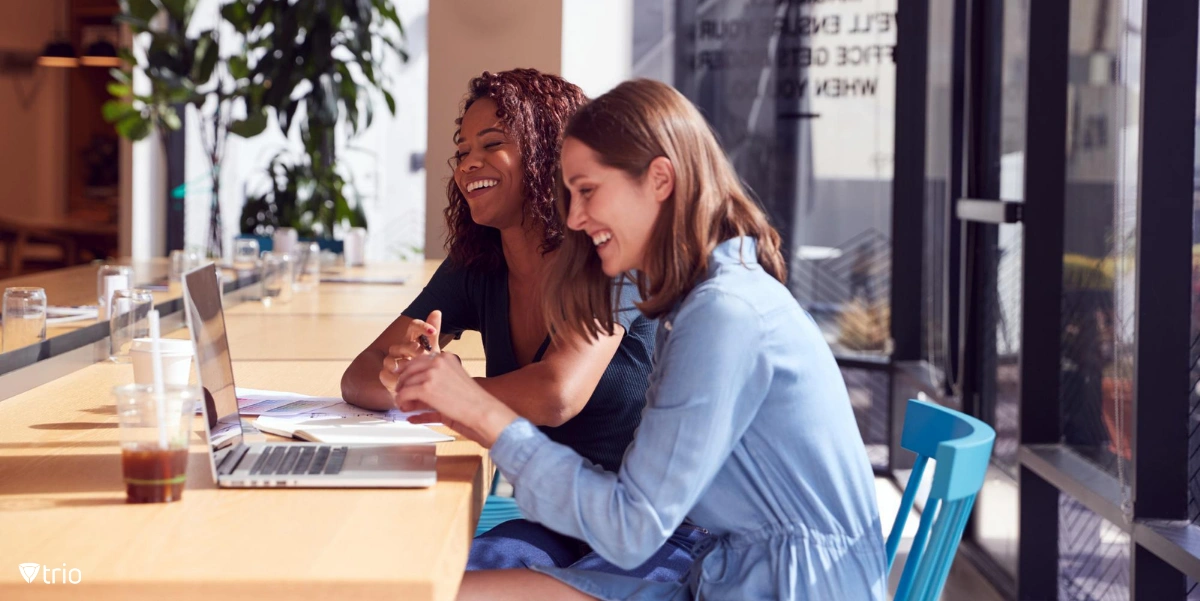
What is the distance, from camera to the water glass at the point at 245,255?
164 inches

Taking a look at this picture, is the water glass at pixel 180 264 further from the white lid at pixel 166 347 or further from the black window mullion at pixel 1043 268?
the black window mullion at pixel 1043 268

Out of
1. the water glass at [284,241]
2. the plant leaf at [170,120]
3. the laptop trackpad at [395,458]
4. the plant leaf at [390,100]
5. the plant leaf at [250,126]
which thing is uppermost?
the plant leaf at [390,100]

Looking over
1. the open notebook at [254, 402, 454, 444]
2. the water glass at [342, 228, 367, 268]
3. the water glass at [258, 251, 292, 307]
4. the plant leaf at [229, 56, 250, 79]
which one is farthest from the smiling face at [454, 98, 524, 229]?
the plant leaf at [229, 56, 250, 79]

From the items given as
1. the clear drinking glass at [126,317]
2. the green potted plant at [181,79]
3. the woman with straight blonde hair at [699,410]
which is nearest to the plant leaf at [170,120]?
the green potted plant at [181,79]

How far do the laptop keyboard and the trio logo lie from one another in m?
0.34

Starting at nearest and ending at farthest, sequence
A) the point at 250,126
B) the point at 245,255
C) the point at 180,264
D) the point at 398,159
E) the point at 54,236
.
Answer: the point at 180,264, the point at 245,255, the point at 250,126, the point at 398,159, the point at 54,236

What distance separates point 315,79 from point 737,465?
428 centimetres

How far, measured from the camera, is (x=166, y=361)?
5.91 ft

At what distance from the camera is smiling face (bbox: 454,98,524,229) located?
2.06 metres

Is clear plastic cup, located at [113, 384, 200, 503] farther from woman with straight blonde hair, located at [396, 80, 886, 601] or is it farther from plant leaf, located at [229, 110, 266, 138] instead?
plant leaf, located at [229, 110, 266, 138]

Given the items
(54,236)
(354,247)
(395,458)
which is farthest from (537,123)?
(54,236)

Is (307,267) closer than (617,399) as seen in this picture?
No

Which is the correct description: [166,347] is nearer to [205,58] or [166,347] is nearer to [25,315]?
[25,315]

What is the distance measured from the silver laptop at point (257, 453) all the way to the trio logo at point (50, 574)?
32 centimetres
